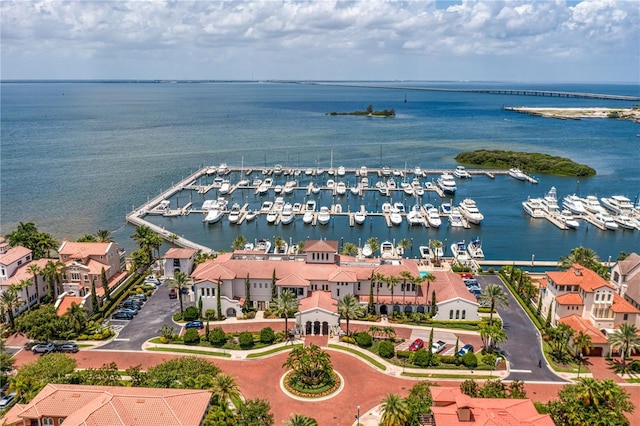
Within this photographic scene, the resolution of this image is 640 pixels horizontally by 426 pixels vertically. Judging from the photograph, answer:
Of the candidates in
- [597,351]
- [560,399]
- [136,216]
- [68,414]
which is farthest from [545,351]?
[136,216]

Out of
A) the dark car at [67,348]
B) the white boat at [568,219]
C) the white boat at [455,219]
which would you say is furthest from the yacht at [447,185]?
the dark car at [67,348]

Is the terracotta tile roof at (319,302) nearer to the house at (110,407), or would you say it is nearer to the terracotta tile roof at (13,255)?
the house at (110,407)

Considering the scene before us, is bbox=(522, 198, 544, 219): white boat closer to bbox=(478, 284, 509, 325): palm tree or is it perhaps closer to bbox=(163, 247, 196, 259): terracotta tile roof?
bbox=(478, 284, 509, 325): palm tree

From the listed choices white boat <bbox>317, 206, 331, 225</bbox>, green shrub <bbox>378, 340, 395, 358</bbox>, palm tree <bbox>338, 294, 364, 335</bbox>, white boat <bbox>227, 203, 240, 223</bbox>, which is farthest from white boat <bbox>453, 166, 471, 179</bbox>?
green shrub <bbox>378, 340, 395, 358</bbox>

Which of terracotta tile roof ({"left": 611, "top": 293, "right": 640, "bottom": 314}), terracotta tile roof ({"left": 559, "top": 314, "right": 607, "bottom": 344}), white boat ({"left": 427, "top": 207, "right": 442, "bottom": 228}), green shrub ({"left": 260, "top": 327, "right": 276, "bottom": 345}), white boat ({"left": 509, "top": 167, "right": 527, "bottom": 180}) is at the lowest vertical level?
green shrub ({"left": 260, "top": 327, "right": 276, "bottom": 345})

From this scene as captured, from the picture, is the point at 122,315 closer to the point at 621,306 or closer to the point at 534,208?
the point at 621,306

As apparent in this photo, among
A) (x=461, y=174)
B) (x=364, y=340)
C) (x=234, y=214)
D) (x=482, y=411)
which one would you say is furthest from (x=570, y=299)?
(x=461, y=174)
